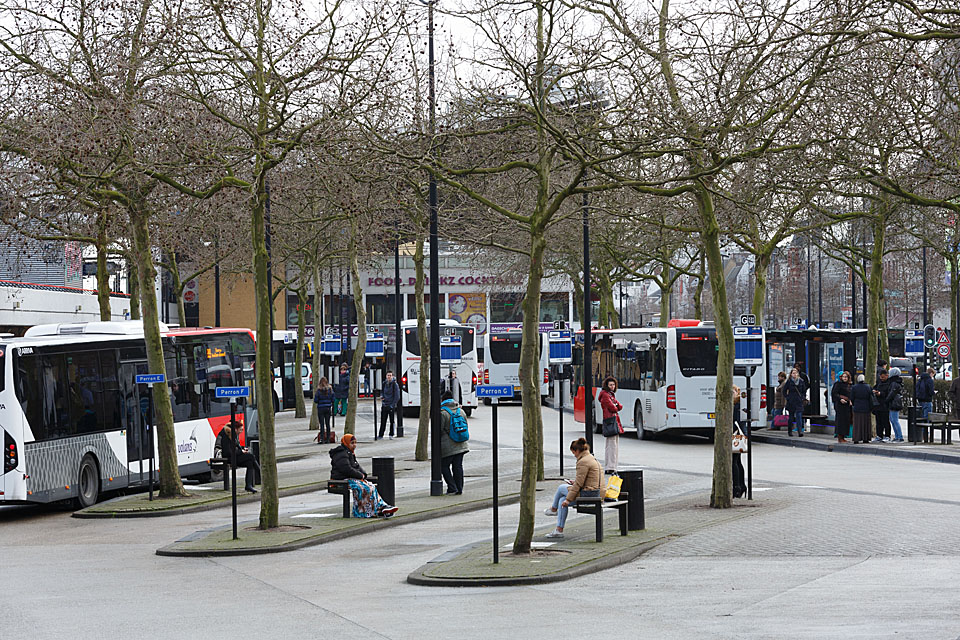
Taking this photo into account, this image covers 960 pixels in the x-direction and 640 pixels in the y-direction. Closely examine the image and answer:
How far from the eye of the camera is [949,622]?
995cm

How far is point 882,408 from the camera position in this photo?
32.2 metres

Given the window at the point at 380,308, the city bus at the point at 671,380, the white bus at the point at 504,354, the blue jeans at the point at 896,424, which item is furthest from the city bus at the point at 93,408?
the window at the point at 380,308

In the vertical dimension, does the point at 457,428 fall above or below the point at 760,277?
below

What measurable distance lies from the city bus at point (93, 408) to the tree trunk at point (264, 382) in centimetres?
510

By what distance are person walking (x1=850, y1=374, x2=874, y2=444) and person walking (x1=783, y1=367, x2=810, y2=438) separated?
9.65ft

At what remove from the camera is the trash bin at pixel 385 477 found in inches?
779

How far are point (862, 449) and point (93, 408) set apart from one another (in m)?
16.6

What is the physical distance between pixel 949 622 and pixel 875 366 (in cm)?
2646

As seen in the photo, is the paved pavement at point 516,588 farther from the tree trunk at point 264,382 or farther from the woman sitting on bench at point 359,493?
the tree trunk at point 264,382

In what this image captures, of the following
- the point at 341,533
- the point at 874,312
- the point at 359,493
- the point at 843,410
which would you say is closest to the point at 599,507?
the point at 341,533

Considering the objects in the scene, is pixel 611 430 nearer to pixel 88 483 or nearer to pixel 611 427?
pixel 611 427

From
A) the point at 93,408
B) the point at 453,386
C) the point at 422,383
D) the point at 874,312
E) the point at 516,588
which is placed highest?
the point at 874,312

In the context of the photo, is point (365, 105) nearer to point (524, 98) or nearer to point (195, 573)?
point (524, 98)

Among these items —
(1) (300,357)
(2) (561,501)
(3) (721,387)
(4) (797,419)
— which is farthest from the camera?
(1) (300,357)
